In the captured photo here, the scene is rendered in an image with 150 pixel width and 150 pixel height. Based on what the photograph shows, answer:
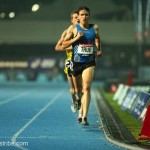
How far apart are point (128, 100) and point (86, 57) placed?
201 inches

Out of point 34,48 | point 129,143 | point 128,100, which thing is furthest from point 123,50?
point 129,143

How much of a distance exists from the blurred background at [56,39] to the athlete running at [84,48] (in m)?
37.6

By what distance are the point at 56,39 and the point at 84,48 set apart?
44.4 metres

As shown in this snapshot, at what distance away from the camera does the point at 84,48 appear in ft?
37.6

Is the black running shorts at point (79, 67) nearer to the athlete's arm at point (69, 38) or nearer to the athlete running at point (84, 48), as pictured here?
the athlete running at point (84, 48)

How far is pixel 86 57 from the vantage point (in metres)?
11.5

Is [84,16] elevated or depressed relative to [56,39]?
elevated

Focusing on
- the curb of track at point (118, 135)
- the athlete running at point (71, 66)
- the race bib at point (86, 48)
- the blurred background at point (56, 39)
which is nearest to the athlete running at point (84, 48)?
the race bib at point (86, 48)

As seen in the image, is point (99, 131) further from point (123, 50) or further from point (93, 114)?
point (123, 50)

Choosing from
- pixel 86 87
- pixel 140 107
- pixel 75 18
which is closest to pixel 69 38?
pixel 75 18

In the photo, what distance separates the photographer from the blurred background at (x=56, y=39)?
51.4 meters

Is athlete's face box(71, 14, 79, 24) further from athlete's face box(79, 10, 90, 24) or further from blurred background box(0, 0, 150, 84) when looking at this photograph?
blurred background box(0, 0, 150, 84)

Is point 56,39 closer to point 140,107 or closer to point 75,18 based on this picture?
point 140,107

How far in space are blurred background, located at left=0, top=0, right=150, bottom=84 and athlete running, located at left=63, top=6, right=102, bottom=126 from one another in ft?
123
